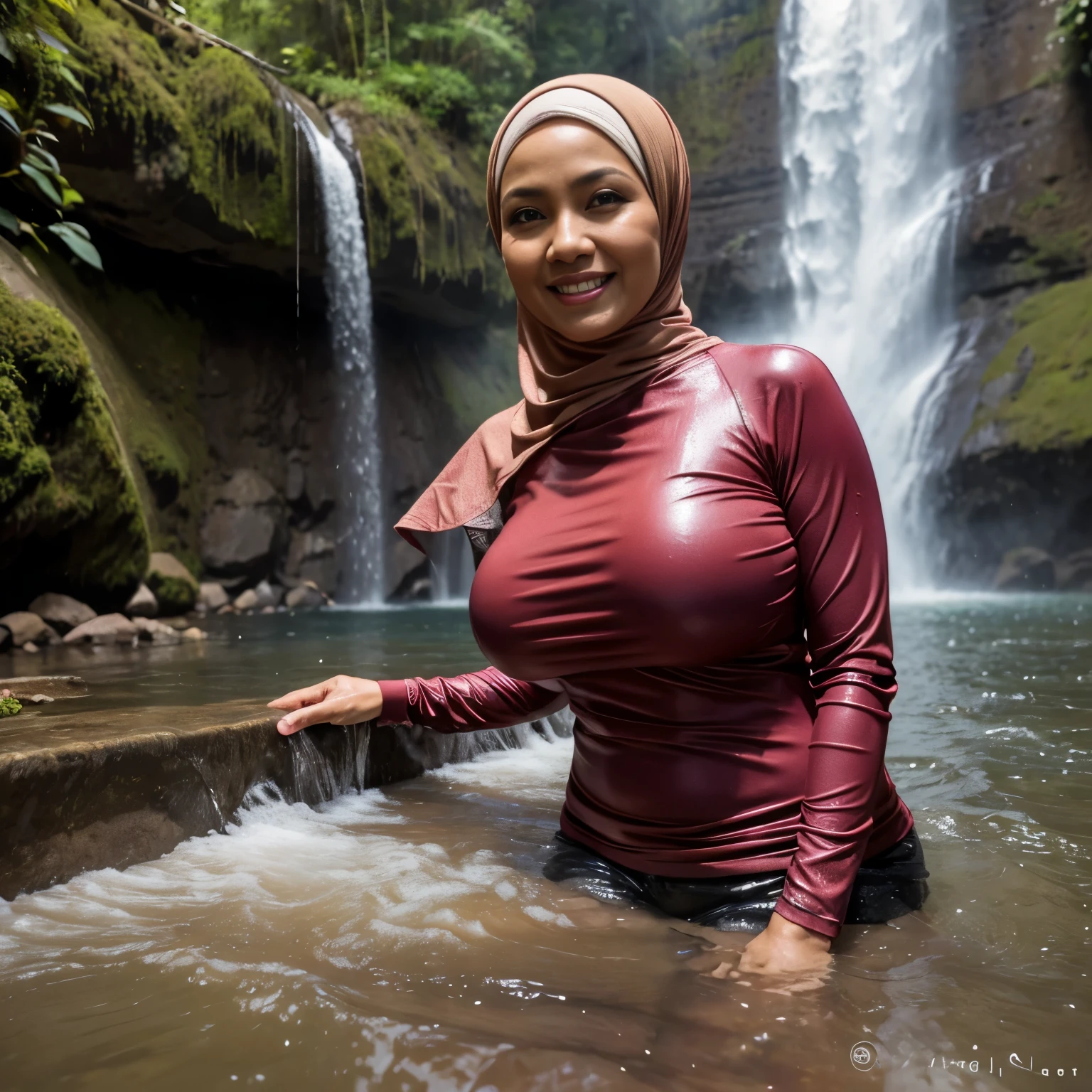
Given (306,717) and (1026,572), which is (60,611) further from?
(1026,572)

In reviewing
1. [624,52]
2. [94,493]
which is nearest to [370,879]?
[94,493]

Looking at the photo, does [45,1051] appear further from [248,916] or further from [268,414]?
[268,414]

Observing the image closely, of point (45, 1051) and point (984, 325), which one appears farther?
point (984, 325)

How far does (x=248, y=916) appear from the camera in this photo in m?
1.62

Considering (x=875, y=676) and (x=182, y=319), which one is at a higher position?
(x=182, y=319)

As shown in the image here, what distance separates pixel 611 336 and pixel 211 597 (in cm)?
1096

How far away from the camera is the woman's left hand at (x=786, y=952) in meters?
1.31

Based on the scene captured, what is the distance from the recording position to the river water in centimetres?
110

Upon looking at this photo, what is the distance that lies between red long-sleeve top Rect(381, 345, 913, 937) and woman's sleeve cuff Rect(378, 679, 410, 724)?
47 centimetres

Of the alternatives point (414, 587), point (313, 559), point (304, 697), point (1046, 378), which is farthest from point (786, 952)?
point (1046, 378)

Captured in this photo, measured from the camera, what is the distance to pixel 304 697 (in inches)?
91.7

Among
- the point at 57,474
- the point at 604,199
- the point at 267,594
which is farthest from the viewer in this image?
the point at 267,594

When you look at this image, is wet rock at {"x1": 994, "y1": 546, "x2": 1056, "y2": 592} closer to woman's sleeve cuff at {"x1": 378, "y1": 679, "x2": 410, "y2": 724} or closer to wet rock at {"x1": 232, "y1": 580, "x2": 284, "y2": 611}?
wet rock at {"x1": 232, "y1": 580, "x2": 284, "y2": 611}

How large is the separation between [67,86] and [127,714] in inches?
371
